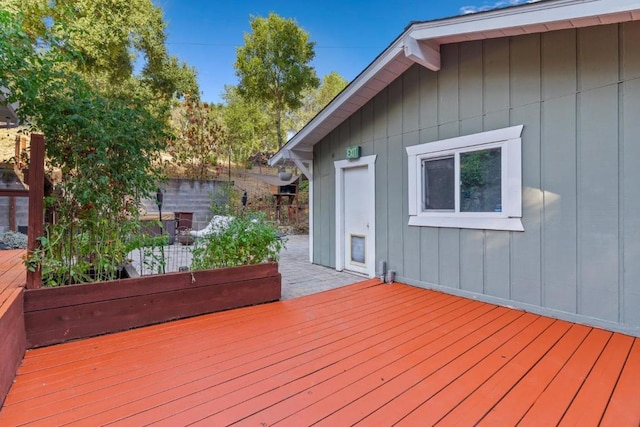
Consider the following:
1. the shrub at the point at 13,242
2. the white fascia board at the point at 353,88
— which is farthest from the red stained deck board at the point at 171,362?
the shrub at the point at 13,242

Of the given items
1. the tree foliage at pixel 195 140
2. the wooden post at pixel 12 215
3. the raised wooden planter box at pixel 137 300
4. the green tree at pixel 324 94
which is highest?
the green tree at pixel 324 94

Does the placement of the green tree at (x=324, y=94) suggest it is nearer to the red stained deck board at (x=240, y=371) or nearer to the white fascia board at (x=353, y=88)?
the white fascia board at (x=353, y=88)

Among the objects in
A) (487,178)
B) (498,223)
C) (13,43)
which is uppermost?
(13,43)

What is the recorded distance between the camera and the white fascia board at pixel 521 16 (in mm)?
2471

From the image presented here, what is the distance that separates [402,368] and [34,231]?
3064mm

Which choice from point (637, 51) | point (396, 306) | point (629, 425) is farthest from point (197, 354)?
point (637, 51)

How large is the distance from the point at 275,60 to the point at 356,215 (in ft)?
29.6

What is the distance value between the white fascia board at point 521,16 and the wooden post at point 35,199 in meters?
3.88

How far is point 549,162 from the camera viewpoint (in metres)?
3.24

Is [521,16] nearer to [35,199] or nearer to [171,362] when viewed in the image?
[171,362]

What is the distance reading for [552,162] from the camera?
3.22 m

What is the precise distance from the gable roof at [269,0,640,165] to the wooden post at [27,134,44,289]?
12.1 feet

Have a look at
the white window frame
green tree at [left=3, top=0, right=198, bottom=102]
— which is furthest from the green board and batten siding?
green tree at [left=3, top=0, right=198, bottom=102]

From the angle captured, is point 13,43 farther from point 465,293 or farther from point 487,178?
point 465,293
